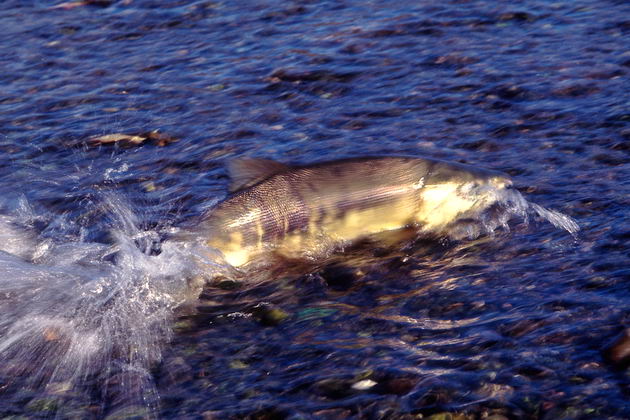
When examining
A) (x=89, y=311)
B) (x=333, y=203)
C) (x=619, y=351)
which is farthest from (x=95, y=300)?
(x=619, y=351)

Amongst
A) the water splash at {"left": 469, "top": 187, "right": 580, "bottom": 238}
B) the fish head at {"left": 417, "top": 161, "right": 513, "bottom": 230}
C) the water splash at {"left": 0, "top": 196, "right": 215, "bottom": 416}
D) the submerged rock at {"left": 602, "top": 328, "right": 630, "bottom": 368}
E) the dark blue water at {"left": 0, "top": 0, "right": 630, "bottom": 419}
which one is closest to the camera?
the submerged rock at {"left": 602, "top": 328, "right": 630, "bottom": 368}

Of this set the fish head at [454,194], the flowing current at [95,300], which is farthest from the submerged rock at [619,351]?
the fish head at [454,194]

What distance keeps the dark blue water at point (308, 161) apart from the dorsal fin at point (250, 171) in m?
0.51

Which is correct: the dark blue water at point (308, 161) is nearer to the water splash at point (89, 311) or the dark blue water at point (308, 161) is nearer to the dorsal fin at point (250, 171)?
the water splash at point (89, 311)

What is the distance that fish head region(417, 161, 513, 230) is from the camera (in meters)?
6.10

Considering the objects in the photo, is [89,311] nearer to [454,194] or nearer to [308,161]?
[454,194]

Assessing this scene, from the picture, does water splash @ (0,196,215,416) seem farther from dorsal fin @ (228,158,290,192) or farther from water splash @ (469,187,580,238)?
water splash @ (469,187,580,238)

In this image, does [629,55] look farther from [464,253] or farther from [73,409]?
[73,409]

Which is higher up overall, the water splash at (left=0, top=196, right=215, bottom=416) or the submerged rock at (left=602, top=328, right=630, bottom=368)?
the submerged rock at (left=602, top=328, right=630, bottom=368)

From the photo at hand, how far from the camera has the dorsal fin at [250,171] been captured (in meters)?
5.91

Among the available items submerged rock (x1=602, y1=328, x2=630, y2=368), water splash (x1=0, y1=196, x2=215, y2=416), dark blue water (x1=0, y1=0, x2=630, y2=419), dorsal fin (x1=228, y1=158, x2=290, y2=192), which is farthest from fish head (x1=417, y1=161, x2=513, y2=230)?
submerged rock (x1=602, y1=328, x2=630, y2=368)

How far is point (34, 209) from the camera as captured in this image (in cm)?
698

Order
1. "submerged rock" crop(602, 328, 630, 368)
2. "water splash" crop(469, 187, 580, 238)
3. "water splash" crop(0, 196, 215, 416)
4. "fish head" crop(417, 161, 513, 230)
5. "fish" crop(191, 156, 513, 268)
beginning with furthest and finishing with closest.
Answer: "fish head" crop(417, 161, 513, 230) < "water splash" crop(469, 187, 580, 238) < "fish" crop(191, 156, 513, 268) < "water splash" crop(0, 196, 215, 416) < "submerged rock" crop(602, 328, 630, 368)

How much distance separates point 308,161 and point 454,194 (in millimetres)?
1499
